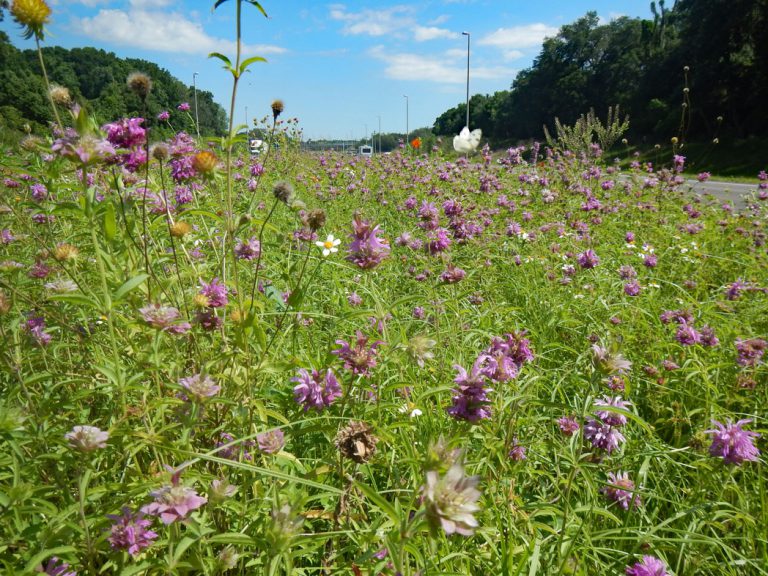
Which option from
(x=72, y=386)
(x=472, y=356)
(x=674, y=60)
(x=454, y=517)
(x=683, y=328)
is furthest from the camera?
(x=674, y=60)

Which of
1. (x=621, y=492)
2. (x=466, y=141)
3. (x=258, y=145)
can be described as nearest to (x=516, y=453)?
(x=621, y=492)

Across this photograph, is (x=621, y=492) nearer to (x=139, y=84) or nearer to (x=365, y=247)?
(x=365, y=247)

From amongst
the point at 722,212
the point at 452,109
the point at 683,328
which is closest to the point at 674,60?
the point at 722,212

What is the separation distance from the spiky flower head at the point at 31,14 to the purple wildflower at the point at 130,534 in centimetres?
133

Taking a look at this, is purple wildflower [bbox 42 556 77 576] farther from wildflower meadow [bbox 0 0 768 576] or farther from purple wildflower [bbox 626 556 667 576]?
purple wildflower [bbox 626 556 667 576]

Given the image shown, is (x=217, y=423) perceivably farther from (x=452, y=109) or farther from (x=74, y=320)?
(x=452, y=109)

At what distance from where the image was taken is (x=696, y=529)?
56.1 inches

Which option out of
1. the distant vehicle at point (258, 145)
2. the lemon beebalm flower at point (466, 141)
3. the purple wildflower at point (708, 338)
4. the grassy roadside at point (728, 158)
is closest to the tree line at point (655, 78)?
the grassy roadside at point (728, 158)

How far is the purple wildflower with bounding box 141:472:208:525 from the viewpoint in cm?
94

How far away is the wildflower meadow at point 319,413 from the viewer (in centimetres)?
107

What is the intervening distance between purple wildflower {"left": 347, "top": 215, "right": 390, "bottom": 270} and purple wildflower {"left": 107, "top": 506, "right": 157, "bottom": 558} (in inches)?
36.5

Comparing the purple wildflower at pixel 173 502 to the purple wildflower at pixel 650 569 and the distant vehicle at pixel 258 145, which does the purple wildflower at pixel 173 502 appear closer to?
the purple wildflower at pixel 650 569

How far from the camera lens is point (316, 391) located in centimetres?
139

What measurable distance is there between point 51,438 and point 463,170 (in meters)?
5.73
